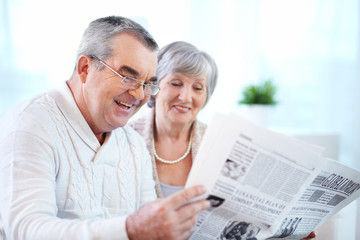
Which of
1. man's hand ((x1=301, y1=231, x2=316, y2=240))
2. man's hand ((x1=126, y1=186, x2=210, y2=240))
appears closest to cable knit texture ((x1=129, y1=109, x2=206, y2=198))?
man's hand ((x1=301, y1=231, x2=316, y2=240))

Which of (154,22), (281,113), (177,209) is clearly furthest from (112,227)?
(281,113)

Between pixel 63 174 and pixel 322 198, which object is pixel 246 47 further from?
pixel 63 174

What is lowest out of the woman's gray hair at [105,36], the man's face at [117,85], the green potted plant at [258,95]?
the green potted plant at [258,95]

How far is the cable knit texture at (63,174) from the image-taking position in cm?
81

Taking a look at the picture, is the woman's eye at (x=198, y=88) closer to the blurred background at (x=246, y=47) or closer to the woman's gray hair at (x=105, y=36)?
the woman's gray hair at (x=105, y=36)

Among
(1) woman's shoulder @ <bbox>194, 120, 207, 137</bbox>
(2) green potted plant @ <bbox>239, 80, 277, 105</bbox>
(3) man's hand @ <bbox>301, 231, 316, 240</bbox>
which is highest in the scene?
(1) woman's shoulder @ <bbox>194, 120, 207, 137</bbox>

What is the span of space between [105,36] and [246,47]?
2.62 metres

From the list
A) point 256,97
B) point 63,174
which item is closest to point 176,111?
point 63,174

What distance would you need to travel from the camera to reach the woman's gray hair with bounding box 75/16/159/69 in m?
1.11

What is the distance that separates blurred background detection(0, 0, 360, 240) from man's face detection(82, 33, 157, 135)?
6.50 ft

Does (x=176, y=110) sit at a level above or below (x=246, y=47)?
below

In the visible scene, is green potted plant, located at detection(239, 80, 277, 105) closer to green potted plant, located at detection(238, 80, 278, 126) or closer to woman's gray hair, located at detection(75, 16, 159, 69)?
green potted plant, located at detection(238, 80, 278, 126)

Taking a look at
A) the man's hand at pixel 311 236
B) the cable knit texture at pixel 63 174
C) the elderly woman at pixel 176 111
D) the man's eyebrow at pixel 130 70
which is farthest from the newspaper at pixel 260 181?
the elderly woman at pixel 176 111

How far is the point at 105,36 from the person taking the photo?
3.67 feet
